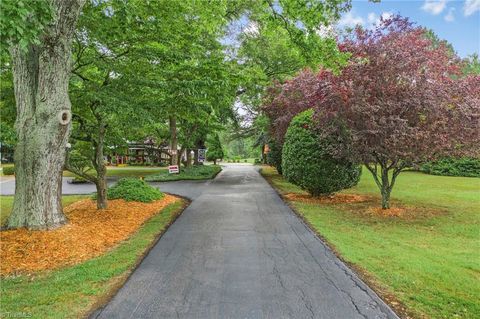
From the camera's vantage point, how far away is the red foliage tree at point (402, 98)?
8.34m

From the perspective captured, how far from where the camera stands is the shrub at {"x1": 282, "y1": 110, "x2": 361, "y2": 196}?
37.4 ft

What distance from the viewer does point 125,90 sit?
834 centimetres

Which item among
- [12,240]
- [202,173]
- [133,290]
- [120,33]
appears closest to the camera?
[133,290]

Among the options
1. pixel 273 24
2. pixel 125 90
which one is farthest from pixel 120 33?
pixel 273 24

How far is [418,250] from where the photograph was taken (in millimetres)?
6113

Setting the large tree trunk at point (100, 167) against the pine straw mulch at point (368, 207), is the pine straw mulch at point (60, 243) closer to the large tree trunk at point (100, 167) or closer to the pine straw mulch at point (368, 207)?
the large tree trunk at point (100, 167)

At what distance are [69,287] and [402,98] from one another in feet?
26.5

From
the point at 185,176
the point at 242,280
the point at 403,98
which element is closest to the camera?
the point at 242,280

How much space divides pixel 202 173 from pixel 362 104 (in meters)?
15.5

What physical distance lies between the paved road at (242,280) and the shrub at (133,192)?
384 centimetres

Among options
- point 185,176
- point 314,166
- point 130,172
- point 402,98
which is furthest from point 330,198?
point 130,172

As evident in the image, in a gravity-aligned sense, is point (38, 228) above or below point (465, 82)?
below

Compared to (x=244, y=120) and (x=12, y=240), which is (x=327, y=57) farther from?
(x=244, y=120)

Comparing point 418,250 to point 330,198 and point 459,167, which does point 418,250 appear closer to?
point 330,198
